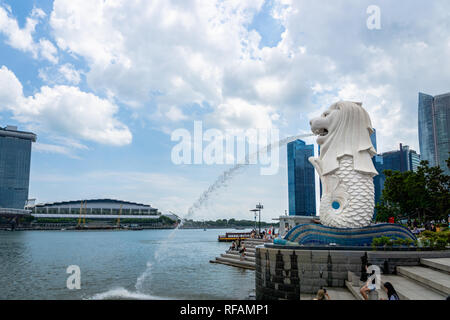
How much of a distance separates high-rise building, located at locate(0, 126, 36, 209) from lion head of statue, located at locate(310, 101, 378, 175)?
151 m

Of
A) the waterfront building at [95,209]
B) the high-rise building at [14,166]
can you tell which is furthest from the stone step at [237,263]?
the high-rise building at [14,166]

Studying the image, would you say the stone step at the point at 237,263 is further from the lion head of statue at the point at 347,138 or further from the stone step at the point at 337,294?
the stone step at the point at 337,294

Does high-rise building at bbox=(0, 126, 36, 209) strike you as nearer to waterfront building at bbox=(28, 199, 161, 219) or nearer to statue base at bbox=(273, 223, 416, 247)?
waterfront building at bbox=(28, 199, 161, 219)

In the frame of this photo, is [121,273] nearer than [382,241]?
No

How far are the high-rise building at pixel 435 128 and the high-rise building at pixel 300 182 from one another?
101 feet

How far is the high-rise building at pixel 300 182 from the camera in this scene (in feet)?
315

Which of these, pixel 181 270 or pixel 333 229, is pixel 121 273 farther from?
pixel 333 229

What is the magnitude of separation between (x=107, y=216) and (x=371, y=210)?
425 feet

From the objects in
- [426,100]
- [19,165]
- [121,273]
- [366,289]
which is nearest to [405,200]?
[121,273]

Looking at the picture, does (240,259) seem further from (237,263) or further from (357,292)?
(357,292)

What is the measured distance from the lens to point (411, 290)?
8922 millimetres

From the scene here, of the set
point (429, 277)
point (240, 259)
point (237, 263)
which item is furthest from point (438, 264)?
point (240, 259)

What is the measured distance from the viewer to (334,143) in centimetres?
1583

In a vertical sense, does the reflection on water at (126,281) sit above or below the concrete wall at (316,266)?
below
